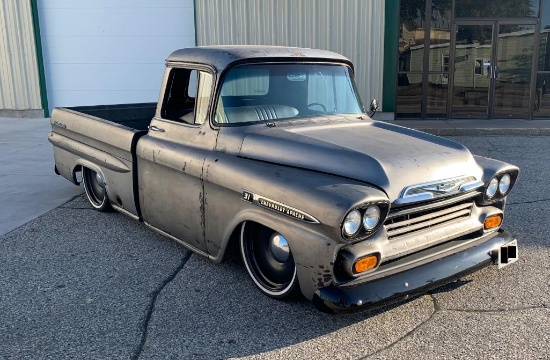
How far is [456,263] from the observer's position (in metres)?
3.56

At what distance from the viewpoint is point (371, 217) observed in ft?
10.7

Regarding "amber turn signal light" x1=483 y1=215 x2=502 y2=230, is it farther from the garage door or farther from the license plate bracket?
the garage door

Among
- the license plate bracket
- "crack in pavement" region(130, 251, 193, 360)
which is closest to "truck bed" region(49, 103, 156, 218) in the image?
"crack in pavement" region(130, 251, 193, 360)

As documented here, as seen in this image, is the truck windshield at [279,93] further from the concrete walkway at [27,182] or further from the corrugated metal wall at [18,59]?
the corrugated metal wall at [18,59]

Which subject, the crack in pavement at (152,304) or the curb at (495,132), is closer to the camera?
the crack in pavement at (152,304)

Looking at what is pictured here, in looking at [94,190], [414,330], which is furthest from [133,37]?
[414,330]

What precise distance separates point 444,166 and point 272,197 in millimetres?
1245

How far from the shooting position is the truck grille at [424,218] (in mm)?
3424

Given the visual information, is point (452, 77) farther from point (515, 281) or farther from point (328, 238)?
point (328, 238)

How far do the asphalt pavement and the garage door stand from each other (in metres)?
9.02

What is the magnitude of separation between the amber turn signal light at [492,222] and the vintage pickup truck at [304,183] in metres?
0.01

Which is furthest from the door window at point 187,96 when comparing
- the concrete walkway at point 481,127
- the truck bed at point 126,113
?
the concrete walkway at point 481,127

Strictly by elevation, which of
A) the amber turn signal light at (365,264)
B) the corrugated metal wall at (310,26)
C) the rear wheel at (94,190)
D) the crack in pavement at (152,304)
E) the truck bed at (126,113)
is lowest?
the crack in pavement at (152,304)

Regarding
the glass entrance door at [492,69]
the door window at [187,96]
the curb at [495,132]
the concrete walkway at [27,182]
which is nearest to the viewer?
the door window at [187,96]
